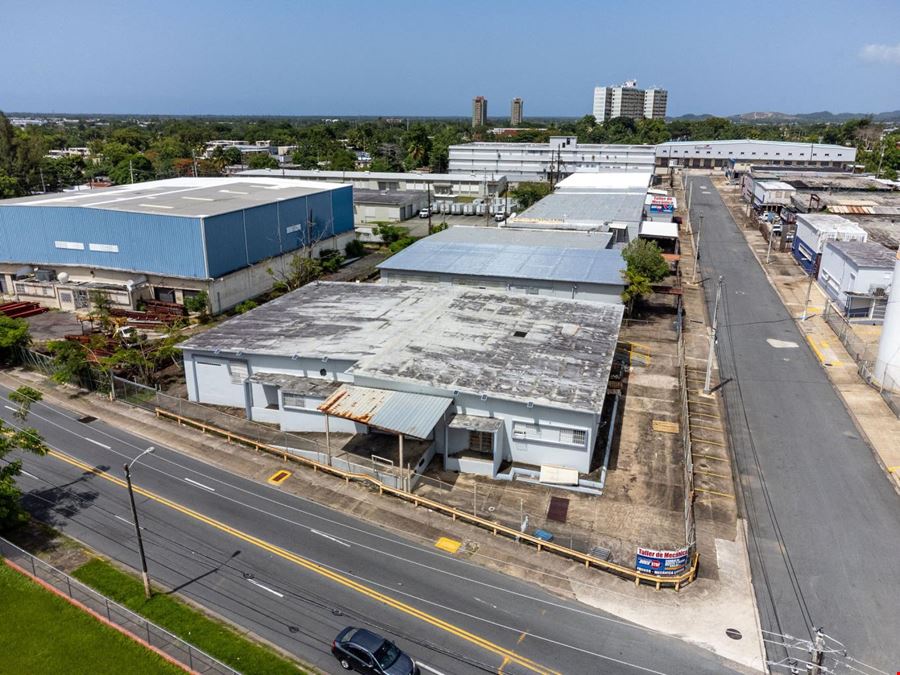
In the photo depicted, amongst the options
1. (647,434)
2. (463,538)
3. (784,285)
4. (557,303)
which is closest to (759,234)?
(784,285)

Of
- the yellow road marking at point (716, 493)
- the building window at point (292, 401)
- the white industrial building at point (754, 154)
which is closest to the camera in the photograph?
the yellow road marking at point (716, 493)

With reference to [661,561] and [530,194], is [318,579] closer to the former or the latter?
[661,561]

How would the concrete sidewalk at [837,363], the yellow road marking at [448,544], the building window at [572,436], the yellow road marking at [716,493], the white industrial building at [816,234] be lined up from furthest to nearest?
the white industrial building at [816,234]
the concrete sidewalk at [837,363]
the building window at [572,436]
the yellow road marking at [716,493]
the yellow road marking at [448,544]

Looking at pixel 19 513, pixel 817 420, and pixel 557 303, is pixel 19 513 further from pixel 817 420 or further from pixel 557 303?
pixel 817 420

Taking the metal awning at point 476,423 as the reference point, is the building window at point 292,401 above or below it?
below

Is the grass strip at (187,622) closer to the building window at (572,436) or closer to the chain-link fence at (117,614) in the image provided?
the chain-link fence at (117,614)

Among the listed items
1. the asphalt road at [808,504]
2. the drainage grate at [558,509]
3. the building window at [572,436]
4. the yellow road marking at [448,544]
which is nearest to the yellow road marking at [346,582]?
the yellow road marking at [448,544]

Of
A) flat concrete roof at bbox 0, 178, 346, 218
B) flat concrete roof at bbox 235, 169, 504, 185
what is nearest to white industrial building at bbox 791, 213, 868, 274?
flat concrete roof at bbox 0, 178, 346, 218

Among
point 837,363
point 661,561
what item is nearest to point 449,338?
point 661,561

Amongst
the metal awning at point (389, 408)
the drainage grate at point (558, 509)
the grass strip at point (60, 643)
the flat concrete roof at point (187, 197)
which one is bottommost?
the grass strip at point (60, 643)
